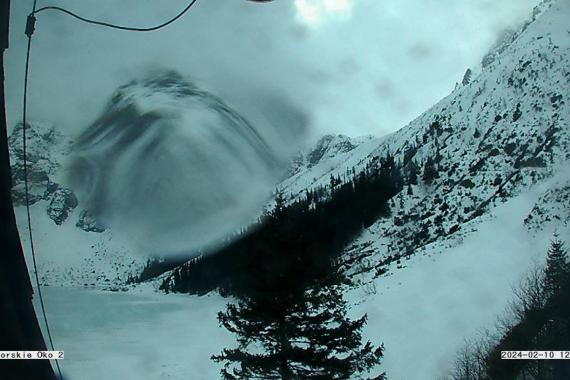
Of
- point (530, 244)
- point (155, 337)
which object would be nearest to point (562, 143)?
point (530, 244)

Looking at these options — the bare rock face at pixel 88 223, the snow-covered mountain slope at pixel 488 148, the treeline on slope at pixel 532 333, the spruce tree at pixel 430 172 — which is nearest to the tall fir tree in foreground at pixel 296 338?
the treeline on slope at pixel 532 333

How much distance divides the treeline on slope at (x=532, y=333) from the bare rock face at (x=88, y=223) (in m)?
12.3

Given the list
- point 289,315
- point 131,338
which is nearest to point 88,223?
point 131,338

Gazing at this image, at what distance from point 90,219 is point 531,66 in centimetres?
6493

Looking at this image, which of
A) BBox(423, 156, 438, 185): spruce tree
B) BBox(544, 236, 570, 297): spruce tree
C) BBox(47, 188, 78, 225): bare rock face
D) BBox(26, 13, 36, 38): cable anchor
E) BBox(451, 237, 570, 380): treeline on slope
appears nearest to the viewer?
BBox(26, 13, 36, 38): cable anchor

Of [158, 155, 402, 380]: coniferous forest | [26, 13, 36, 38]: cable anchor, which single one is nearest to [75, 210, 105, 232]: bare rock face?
[158, 155, 402, 380]: coniferous forest

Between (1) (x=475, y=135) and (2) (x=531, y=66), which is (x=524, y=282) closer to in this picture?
(1) (x=475, y=135)

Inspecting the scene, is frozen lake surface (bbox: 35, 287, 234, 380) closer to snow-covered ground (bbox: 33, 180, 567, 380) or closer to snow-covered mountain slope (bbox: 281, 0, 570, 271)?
snow-covered ground (bbox: 33, 180, 567, 380)

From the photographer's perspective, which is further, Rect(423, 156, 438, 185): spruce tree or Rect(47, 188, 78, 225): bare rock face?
→ Rect(423, 156, 438, 185): spruce tree

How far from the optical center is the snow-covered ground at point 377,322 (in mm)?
9148

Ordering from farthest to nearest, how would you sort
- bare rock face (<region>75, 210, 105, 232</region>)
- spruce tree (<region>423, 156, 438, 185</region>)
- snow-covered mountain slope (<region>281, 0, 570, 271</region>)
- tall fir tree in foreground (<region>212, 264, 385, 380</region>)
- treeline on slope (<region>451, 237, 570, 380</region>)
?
spruce tree (<region>423, 156, 438, 185</region>) → snow-covered mountain slope (<region>281, 0, 570, 271</region>) → bare rock face (<region>75, 210, 105, 232</region>) → treeline on slope (<region>451, 237, 570, 380</region>) → tall fir tree in foreground (<region>212, 264, 385, 380</region>)

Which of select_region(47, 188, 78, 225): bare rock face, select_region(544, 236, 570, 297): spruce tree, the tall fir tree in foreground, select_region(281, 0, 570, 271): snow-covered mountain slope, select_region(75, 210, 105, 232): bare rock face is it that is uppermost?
select_region(281, 0, 570, 271): snow-covered mountain slope

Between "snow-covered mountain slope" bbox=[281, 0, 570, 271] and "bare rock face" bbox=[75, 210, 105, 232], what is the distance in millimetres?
18022

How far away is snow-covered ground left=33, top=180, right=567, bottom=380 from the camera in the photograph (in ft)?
30.0
